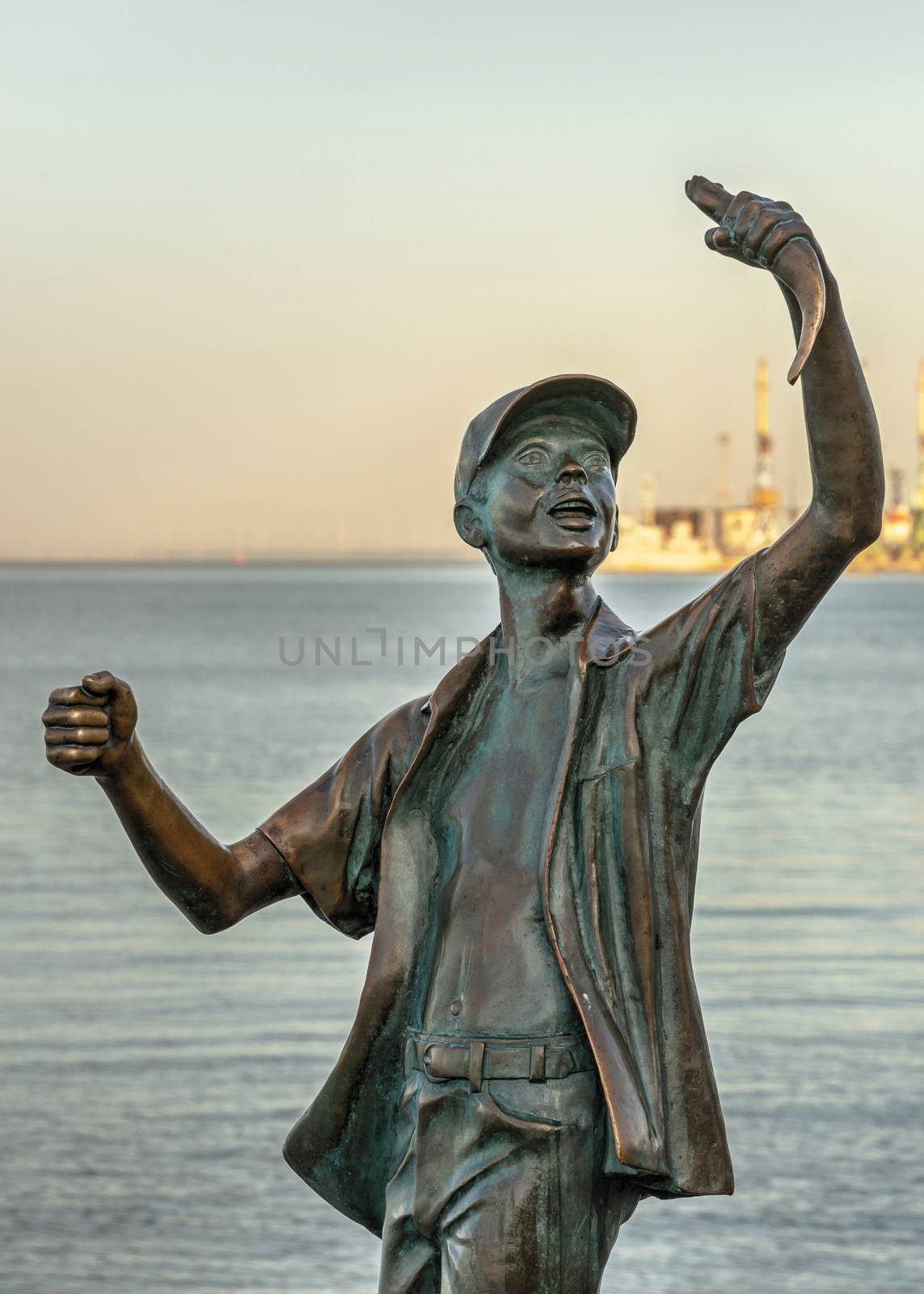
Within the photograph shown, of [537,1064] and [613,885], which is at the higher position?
[613,885]

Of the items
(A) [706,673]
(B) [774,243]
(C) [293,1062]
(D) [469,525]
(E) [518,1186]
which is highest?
(B) [774,243]

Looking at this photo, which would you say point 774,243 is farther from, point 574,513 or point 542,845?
point 542,845

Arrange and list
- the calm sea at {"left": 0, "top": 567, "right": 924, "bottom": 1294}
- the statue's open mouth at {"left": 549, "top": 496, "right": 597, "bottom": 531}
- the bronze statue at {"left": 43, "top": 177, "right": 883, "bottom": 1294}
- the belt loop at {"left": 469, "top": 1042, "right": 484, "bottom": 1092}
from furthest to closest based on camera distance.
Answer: the calm sea at {"left": 0, "top": 567, "right": 924, "bottom": 1294}, the statue's open mouth at {"left": 549, "top": 496, "right": 597, "bottom": 531}, the belt loop at {"left": 469, "top": 1042, "right": 484, "bottom": 1092}, the bronze statue at {"left": 43, "top": 177, "right": 883, "bottom": 1294}

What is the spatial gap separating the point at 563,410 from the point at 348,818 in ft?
3.30

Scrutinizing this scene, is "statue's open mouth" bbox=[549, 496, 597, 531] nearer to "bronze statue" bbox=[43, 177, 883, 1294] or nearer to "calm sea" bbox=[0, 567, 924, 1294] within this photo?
"bronze statue" bbox=[43, 177, 883, 1294]

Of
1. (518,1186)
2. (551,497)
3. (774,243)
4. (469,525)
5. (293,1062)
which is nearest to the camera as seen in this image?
(774,243)

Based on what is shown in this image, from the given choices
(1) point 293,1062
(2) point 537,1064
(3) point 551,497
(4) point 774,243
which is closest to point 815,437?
(4) point 774,243

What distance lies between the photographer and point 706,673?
5.12 metres

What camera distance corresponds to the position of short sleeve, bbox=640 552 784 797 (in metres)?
5.05

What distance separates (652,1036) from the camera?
5020 mm

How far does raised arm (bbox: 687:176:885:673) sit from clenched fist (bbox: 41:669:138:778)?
129 cm

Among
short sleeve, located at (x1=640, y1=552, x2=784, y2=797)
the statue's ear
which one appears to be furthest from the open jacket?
the statue's ear

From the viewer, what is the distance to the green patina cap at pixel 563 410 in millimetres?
5305

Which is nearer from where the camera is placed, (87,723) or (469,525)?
(87,723)
